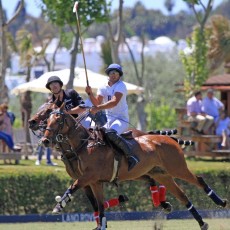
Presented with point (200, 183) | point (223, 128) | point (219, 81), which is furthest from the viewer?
point (219, 81)

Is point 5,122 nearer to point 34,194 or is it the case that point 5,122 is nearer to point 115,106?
point 34,194

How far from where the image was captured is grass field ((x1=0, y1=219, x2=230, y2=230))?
17066 mm

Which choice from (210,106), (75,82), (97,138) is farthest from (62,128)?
(75,82)

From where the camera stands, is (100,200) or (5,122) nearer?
(100,200)

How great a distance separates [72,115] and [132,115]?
37.4 metres

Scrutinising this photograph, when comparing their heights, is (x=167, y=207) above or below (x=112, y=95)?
below

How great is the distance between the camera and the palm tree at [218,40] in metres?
35.2

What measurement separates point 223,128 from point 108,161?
438 inches

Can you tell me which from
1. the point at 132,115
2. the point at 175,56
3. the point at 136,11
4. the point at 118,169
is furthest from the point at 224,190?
the point at 136,11

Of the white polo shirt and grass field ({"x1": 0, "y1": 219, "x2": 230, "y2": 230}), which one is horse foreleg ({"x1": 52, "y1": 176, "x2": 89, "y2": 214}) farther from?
grass field ({"x1": 0, "y1": 219, "x2": 230, "y2": 230})

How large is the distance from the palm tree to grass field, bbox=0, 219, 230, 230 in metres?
16.9

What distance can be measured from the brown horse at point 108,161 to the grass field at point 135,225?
726mm

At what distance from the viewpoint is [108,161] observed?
15.4m

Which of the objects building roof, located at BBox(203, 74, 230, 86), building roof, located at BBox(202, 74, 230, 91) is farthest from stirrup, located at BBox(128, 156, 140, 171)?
building roof, located at BBox(203, 74, 230, 86)
